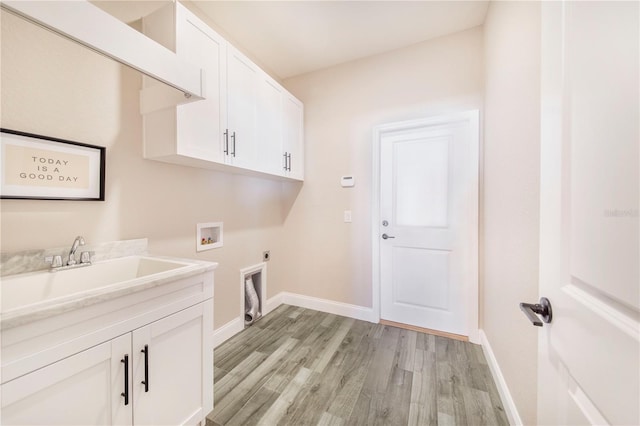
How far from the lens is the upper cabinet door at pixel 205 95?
149 cm

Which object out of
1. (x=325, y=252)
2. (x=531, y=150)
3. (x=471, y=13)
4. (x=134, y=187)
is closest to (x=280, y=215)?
(x=325, y=252)

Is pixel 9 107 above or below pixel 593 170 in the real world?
above


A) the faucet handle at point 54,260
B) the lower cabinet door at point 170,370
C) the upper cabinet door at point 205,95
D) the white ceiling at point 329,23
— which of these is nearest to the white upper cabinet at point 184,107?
the upper cabinet door at point 205,95

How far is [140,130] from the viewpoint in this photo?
Answer: 1.57m

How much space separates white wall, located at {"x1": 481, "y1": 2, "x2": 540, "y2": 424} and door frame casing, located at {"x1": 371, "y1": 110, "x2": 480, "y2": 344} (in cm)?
16

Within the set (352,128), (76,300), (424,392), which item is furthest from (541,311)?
(352,128)

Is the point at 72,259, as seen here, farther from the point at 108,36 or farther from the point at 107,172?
the point at 108,36

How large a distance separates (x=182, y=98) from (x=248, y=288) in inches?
72.7

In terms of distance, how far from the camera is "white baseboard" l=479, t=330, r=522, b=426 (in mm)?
1328

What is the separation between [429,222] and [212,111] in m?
2.08

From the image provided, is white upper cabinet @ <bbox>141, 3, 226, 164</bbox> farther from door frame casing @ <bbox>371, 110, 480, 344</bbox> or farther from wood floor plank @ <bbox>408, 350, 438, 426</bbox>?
wood floor plank @ <bbox>408, 350, 438, 426</bbox>

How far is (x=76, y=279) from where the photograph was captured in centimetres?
124

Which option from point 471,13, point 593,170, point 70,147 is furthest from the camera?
point 471,13

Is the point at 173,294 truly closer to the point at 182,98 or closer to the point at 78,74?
the point at 182,98
